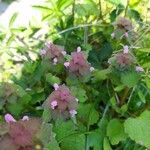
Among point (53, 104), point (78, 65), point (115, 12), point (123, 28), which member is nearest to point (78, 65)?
point (78, 65)

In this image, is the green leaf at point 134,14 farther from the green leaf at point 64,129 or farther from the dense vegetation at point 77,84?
the green leaf at point 64,129

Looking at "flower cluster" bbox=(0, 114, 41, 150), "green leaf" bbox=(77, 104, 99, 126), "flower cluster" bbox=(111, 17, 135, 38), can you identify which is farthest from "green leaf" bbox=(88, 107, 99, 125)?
"flower cluster" bbox=(0, 114, 41, 150)

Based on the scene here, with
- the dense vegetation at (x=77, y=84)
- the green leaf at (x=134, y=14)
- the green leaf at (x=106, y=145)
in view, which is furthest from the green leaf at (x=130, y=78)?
the green leaf at (x=134, y=14)

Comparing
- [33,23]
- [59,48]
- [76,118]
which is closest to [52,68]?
[59,48]

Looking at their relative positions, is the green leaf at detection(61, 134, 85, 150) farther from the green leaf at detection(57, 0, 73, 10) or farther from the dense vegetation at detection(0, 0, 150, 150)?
the green leaf at detection(57, 0, 73, 10)

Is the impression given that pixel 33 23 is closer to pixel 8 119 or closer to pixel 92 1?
pixel 92 1

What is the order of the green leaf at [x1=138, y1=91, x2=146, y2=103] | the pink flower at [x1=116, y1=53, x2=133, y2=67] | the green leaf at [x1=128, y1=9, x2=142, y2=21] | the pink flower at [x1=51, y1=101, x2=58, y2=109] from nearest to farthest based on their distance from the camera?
the pink flower at [x1=51, y1=101, x2=58, y2=109], the pink flower at [x1=116, y1=53, x2=133, y2=67], the green leaf at [x1=138, y1=91, x2=146, y2=103], the green leaf at [x1=128, y1=9, x2=142, y2=21]
